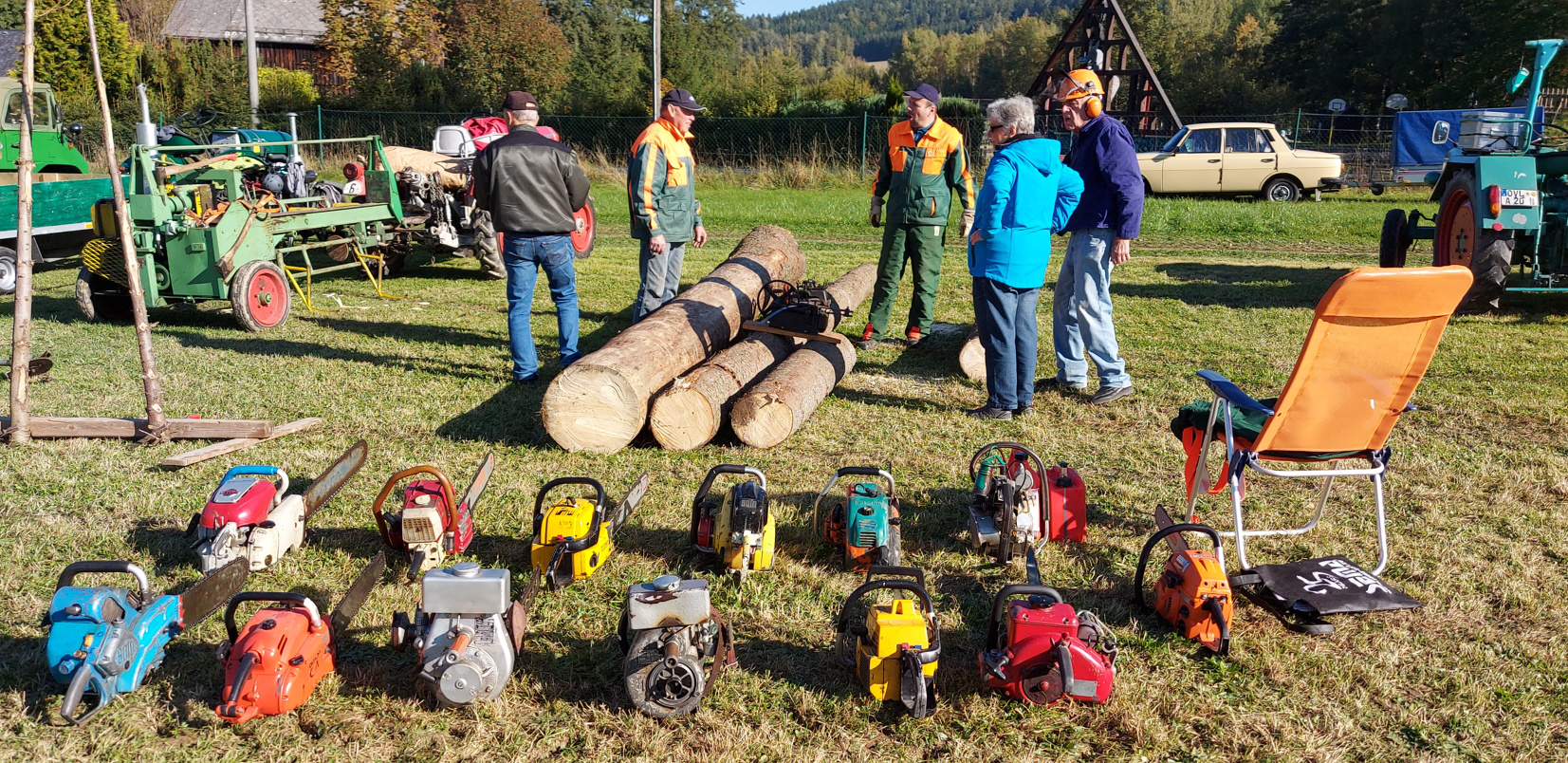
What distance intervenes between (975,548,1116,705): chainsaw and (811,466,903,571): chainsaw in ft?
2.59

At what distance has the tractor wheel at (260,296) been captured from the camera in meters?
8.10

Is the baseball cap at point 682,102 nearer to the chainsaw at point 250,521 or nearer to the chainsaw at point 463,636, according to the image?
the chainsaw at point 250,521

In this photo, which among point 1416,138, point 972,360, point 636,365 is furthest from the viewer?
point 1416,138

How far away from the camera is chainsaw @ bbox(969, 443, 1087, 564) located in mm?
3996

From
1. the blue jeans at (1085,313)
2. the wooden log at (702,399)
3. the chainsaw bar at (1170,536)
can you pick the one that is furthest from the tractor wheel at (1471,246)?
the wooden log at (702,399)

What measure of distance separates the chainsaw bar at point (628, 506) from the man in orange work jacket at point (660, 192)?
9.88 feet

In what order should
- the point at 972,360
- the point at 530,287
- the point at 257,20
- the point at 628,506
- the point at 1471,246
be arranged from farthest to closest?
the point at 257,20 < the point at 1471,246 < the point at 972,360 < the point at 530,287 < the point at 628,506

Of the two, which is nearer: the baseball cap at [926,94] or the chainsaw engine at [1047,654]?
the chainsaw engine at [1047,654]

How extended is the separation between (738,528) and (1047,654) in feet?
4.27

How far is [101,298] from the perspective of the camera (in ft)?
28.8

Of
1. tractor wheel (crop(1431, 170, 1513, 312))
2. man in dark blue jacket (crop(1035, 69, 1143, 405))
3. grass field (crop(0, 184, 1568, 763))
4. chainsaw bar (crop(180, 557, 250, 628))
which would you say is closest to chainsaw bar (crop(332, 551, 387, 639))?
grass field (crop(0, 184, 1568, 763))

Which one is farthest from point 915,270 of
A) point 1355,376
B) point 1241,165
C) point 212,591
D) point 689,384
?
point 1241,165

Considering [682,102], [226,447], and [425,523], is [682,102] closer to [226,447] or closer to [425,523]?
[226,447]

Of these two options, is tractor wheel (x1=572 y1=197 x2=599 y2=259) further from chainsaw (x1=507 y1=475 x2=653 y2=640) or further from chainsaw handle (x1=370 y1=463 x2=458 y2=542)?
chainsaw (x1=507 y1=475 x2=653 y2=640)
